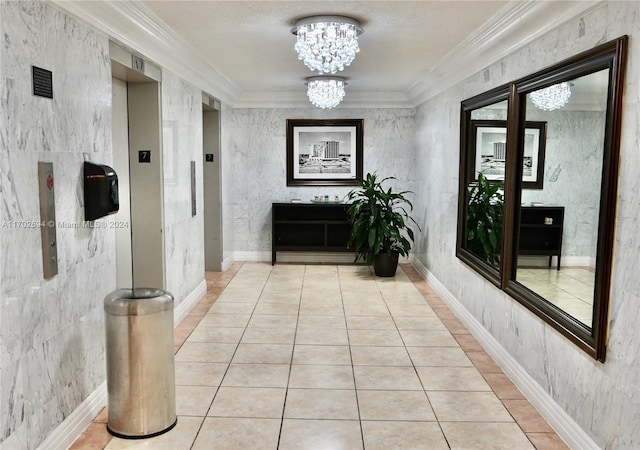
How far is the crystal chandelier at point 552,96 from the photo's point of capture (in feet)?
10.5

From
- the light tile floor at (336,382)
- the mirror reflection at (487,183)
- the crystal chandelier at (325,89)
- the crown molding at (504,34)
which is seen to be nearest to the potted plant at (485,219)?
the mirror reflection at (487,183)

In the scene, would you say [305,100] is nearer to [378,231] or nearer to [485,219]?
[378,231]

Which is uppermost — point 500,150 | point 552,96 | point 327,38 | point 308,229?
point 327,38

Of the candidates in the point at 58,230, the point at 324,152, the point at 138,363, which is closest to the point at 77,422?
the point at 138,363

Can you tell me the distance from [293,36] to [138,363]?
291 cm

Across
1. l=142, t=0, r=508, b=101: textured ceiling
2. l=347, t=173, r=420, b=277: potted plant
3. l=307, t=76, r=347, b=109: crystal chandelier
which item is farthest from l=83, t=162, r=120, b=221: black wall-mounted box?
l=347, t=173, r=420, b=277: potted plant

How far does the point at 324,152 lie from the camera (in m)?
8.44

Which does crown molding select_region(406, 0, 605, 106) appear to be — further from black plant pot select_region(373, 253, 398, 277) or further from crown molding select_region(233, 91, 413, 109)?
black plant pot select_region(373, 253, 398, 277)

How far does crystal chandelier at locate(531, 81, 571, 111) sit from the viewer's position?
126 inches

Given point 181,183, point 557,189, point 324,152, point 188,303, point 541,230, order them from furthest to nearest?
point 324,152 → point 188,303 → point 181,183 → point 541,230 → point 557,189

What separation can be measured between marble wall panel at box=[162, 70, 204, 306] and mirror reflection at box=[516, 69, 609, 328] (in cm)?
309

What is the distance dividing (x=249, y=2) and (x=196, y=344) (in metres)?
2.81

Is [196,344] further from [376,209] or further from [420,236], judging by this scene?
[420,236]

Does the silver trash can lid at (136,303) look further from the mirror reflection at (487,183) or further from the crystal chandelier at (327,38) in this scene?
the mirror reflection at (487,183)
